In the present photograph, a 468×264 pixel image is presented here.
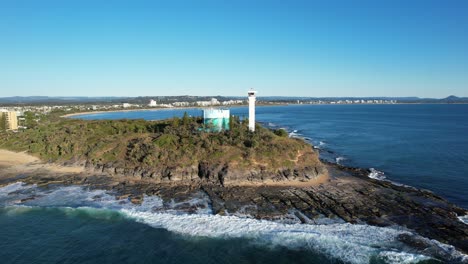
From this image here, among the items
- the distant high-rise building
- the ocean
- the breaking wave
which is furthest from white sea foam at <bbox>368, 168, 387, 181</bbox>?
the distant high-rise building

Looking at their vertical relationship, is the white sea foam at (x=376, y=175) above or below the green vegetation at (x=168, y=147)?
below

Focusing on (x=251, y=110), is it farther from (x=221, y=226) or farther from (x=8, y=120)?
(x=8, y=120)

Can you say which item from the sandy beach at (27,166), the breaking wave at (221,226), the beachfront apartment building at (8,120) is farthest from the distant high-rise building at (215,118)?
the beachfront apartment building at (8,120)

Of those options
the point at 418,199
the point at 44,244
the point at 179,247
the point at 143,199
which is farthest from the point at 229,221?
the point at 418,199

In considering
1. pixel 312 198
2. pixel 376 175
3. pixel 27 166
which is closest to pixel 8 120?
pixel 27 166

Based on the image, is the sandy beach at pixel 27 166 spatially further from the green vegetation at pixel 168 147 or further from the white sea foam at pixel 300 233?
the white sea foam at pixel 300 233

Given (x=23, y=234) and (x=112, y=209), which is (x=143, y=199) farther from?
(x=23, y=234)
